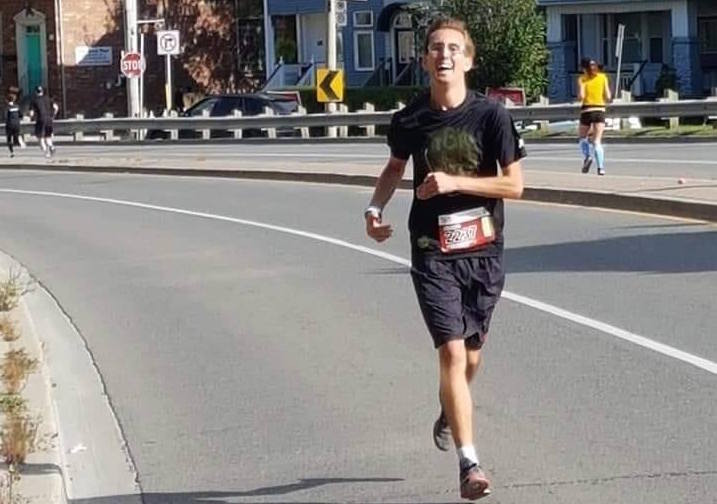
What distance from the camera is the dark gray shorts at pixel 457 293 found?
7070mm

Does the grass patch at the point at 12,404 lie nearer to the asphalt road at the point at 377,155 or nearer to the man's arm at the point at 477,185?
the man's arm at the point at 477,185

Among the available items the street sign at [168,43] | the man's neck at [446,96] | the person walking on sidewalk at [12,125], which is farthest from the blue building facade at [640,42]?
the man's neck at [446,96]

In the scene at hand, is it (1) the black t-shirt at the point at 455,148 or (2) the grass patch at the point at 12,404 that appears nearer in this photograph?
(1) the black t-shirt at the point at 455,148

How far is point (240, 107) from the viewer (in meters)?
45.5

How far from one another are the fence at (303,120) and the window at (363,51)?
1332 cm

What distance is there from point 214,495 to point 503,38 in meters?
41.2

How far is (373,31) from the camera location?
58531mm

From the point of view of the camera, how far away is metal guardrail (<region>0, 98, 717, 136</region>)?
35219 millimetres

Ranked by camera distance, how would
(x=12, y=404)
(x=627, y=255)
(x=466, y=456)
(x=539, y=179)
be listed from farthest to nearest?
(x=539, y=179), (x=627, y=255), (x=12, y=404), (x=466, y=456)

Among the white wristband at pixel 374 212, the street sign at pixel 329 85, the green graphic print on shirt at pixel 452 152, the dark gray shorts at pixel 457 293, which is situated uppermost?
the street sign at pixel 329 85

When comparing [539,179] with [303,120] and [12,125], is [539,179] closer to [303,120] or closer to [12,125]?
[303,120]

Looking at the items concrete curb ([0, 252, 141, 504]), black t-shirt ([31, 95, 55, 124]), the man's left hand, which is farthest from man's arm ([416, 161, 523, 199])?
black t-shirt ([31, 95, 55, 124])

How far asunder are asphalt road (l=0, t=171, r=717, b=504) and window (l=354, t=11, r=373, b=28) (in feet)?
131

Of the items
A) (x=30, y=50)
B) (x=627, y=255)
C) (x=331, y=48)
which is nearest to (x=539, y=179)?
(x=627, y=255)
